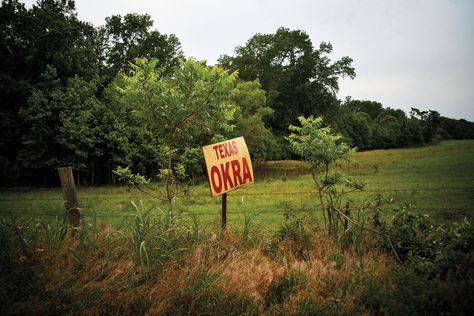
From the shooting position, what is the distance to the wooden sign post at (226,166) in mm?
4902

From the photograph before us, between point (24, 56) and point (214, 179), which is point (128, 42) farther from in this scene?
point (214, 179)

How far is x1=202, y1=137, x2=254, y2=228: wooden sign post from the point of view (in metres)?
4.90

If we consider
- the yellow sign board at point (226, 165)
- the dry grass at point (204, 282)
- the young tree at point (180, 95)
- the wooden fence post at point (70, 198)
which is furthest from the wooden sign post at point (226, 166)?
the wooden fence post at point (70, 198)

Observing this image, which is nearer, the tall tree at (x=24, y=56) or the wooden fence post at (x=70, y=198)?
the wooden fence post at (x=70, y=198)

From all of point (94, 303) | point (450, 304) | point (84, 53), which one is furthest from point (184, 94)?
point (84, 53)

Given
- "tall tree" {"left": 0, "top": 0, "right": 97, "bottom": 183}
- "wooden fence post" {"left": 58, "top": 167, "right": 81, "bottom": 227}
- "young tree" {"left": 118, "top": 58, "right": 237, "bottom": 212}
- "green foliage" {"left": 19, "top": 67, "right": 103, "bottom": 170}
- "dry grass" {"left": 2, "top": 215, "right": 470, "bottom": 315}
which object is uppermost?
"tall tree" {"left": 0, "top": 0, "right": 97, "bottom": 183}

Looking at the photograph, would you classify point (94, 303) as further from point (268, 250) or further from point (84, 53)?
point (84, 53)

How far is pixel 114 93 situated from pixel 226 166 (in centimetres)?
2691

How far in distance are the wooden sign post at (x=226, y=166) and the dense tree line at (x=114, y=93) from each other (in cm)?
65

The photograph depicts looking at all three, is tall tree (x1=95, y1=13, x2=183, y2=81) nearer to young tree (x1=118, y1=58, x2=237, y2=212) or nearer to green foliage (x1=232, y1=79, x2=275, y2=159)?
green foliage (x1=232, y1=79, x2=275, y2=159)

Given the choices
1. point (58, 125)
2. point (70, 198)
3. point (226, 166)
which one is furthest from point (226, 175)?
point (58, 125)

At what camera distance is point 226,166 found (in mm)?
5105

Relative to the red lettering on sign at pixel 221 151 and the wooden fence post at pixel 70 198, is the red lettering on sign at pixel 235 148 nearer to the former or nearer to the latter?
the red lettering on sign at pixel 221 151

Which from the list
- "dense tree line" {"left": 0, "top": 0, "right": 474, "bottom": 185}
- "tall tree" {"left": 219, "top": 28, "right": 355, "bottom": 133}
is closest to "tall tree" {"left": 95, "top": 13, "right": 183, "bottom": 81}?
"dense tree line" {"left": 0, "top": 0, "right": 474, "bottom": 185}
